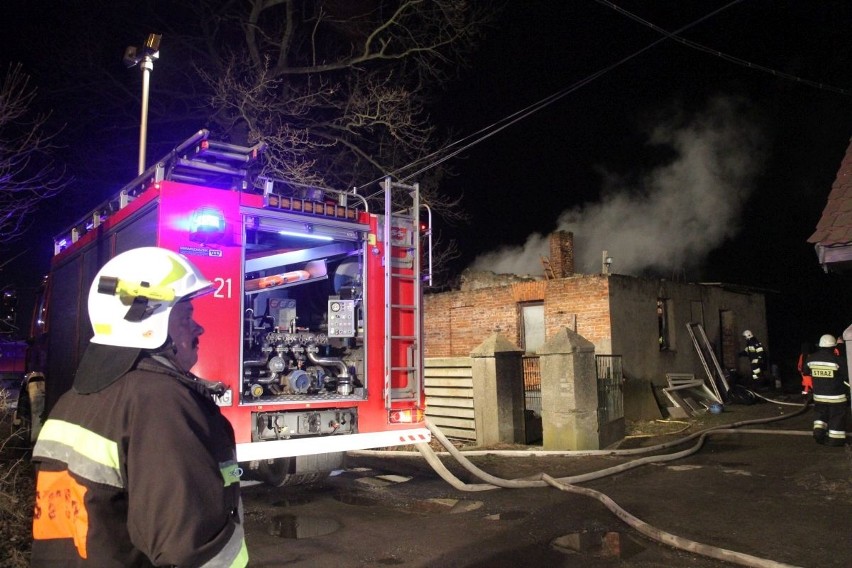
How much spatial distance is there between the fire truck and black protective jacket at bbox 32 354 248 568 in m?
3.77

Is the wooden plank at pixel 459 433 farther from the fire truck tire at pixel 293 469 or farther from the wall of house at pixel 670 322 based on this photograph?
the wall of house at pixel 670 322

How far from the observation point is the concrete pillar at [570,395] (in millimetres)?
9031

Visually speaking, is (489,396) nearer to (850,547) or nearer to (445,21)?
(850,547)

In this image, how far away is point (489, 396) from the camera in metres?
9.77

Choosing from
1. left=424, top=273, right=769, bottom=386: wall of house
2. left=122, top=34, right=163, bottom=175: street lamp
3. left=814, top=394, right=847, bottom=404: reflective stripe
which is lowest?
left=814, top=394, right=847, bottom=404: reflective stripe

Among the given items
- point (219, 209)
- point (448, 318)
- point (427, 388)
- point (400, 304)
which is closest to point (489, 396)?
point (427, 388)

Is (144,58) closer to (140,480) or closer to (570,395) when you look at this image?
Result: (570,395)

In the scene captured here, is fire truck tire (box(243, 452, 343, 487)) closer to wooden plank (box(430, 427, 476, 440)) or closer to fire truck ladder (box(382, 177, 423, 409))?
fire truck ladder (box(382, 177, 423, 409))

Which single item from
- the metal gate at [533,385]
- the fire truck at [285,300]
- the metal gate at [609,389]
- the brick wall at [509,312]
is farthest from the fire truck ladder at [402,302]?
the brick wall at [509,312]

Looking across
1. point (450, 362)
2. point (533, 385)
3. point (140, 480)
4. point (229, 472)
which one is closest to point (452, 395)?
point (450, 362)

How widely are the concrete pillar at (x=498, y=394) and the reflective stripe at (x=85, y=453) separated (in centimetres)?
833

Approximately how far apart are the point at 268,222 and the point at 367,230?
1035 mm

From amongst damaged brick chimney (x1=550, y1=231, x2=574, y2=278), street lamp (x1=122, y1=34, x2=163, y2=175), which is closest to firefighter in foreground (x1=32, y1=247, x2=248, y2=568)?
street lamp (x1=122, y1=34, x2=163, y2=175)

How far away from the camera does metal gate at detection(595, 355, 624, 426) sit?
9.98 metres
